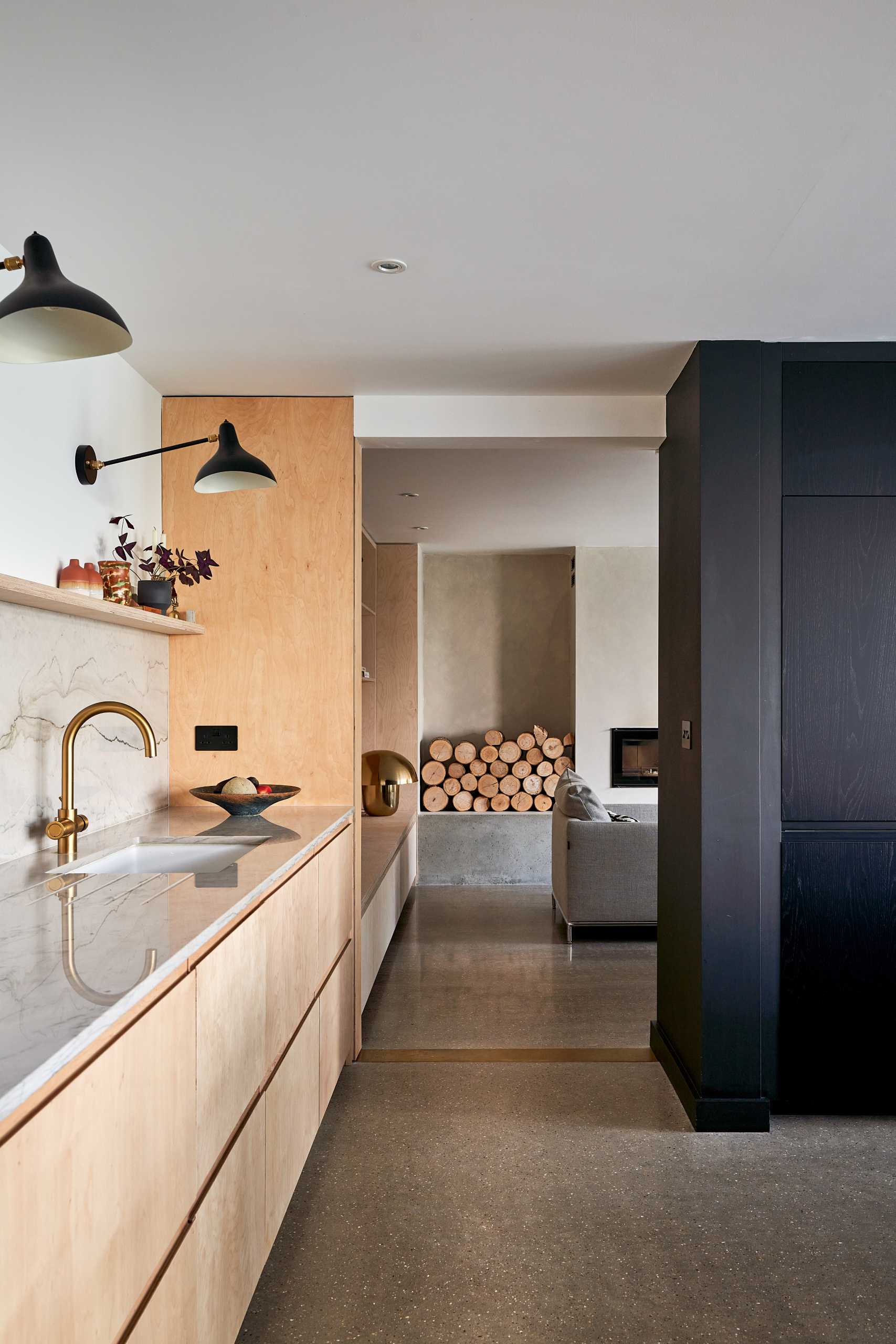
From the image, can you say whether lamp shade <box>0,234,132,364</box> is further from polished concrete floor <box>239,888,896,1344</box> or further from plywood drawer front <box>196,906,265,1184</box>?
polished concrete floor <box>239,888,896,1344</box>

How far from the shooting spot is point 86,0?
1510 mm

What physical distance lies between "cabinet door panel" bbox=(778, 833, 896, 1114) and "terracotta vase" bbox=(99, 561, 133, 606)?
217 cm

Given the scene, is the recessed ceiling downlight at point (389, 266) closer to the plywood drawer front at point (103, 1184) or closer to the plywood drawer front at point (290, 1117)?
the plywood drawer front at point (103, 1184)

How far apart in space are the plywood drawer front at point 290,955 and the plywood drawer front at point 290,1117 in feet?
0.22

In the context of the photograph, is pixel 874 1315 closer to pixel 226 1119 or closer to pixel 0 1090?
pixel 226 1119

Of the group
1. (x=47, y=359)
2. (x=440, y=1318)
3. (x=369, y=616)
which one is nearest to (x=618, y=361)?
(x=47, y=359)

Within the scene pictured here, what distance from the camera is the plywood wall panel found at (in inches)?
139

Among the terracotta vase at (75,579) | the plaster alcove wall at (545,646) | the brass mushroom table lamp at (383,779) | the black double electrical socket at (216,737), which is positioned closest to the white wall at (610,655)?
the plaster alcove wall at (545,646)

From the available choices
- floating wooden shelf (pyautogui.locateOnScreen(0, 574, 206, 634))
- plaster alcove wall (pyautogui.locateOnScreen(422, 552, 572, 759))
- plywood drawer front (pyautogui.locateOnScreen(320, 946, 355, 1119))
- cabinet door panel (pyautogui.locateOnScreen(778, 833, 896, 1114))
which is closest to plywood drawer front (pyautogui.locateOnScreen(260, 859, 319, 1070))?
plywood drawer front (pyautogui.locateOnScreen(320, 946, 355, 1119))

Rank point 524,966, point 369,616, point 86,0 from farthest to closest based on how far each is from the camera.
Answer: point 369,616
point 524,966
point 86,0

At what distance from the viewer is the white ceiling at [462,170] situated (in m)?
1.60

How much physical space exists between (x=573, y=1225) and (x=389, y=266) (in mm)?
2457

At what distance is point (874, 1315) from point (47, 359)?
2549 millimetres

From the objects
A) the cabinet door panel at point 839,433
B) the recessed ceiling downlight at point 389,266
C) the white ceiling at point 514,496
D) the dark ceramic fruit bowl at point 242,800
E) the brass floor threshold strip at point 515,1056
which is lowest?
the brass floor threshold strip at point 515,1056
